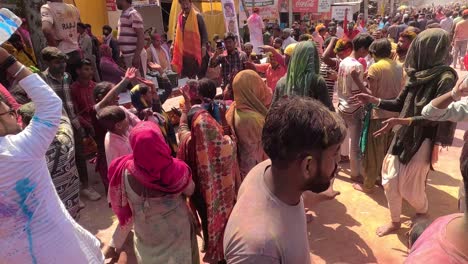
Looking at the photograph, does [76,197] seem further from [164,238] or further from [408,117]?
[408,117]

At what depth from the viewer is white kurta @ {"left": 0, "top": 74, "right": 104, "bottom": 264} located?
155cm

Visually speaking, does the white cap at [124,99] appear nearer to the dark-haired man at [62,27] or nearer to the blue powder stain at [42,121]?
the dark-haired man at [62,27]

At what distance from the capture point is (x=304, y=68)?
11.0 feet

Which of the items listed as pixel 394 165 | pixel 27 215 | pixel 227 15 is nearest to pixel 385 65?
pixel 394 165

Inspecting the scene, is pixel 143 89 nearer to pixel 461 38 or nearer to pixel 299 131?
pixel 299 131

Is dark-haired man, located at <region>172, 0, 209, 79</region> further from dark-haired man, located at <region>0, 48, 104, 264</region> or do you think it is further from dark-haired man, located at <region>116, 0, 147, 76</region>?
dark-haired man, located at <region>0, 48, 104, 264</region>

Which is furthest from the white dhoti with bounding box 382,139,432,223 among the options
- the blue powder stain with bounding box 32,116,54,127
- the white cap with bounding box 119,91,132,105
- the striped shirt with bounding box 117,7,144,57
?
the striped shirt with bounding box 117,7,144,57

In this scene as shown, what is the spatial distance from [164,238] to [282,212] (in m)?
1.23

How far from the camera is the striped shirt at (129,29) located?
190 inches

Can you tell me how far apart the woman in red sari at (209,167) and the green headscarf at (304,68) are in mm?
951

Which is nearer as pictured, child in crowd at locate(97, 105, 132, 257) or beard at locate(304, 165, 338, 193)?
beard at locate(304, 165, 338, 193)

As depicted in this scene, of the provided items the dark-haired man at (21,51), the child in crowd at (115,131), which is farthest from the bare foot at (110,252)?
the dark-haired man at (21,51)

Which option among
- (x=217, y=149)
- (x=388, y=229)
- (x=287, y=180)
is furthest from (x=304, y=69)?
(x=287, y=180)

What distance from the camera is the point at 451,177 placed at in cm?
459
